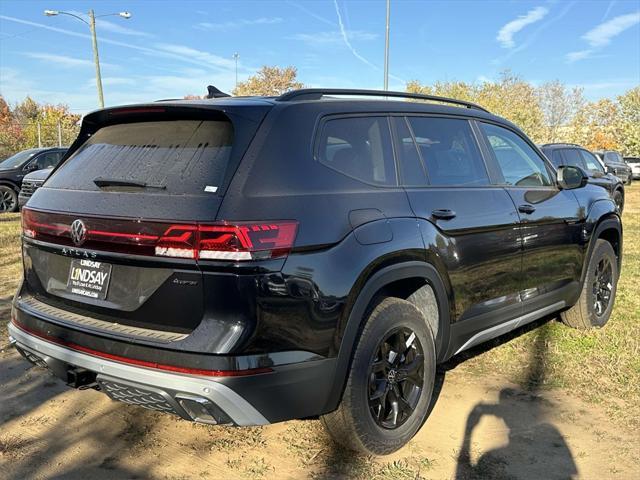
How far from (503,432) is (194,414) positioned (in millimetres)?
1877

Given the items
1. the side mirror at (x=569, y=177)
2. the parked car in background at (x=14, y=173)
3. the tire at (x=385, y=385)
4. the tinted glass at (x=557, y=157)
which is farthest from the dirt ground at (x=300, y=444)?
the parked car in background at (x=14, y=173)

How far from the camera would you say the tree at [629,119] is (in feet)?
168

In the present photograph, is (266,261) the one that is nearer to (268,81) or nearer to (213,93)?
(213,93)

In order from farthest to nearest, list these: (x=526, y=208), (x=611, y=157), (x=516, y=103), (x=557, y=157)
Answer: (x=516, y=103) → (x=611, y=157) → (x=557, y=157) → (x=526, y=208)

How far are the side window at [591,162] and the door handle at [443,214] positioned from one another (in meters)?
10.3

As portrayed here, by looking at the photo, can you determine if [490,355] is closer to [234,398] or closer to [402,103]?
[402,103]

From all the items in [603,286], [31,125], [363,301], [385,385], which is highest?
[31,125]

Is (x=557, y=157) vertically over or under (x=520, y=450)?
over

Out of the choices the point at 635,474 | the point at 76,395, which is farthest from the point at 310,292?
the point at 76,395

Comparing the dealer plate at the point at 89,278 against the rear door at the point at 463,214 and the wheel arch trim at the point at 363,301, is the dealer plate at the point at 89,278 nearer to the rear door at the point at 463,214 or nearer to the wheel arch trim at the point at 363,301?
the wheel arch trim at the point at 363,301

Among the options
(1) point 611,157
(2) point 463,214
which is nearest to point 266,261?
(2) point 463,214

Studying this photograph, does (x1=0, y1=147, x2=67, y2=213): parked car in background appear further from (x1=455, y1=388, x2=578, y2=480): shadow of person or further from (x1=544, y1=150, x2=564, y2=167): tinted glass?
(x1=455, y1=388, x2=578, y2=480): shadow of person

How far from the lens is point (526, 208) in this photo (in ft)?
13.2

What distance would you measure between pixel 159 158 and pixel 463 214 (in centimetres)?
176
